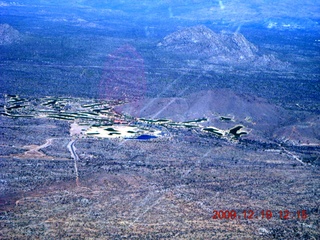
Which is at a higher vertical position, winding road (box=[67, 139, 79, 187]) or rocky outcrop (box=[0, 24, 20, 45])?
rocky outcrop (box=[0, 24, 20, 45])

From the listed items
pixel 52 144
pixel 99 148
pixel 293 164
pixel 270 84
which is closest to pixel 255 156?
pixel 293 164

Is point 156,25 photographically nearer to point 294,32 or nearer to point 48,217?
point 294,32

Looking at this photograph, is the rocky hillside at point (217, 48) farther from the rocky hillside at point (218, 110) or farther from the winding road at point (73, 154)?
the winding road at point (73, 154)

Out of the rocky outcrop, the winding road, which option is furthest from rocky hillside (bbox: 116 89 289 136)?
the rocky outcrop
